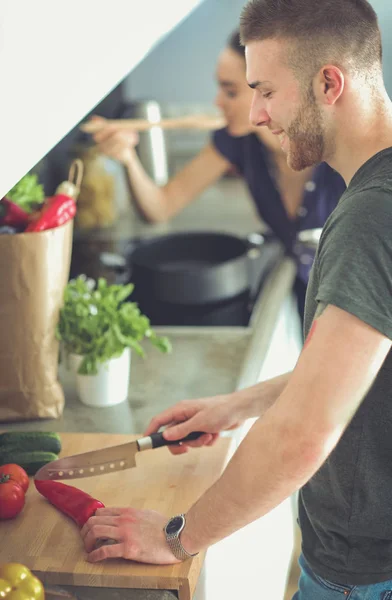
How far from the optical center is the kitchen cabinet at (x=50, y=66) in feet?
3.18

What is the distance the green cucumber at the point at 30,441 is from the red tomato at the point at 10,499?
0.45 ft

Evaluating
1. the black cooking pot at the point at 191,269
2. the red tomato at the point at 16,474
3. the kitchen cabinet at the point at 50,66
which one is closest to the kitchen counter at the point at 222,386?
the black cooking pot at the point at 191,269

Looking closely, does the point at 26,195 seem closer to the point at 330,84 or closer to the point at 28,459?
the point at 28,459

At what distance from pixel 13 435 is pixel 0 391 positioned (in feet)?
0.39

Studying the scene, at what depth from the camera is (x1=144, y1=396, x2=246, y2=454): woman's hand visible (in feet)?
4.48

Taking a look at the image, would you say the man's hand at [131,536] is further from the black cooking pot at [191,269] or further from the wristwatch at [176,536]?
the black cooking pot at [191,269]

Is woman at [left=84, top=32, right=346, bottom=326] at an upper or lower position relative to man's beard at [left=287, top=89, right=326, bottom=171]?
lower

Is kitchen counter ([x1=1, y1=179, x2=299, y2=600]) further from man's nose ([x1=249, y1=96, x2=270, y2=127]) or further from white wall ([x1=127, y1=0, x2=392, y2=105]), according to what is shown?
white wall ([x1=127, y1=0, x2=392, y2=105])

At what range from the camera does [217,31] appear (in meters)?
3.84

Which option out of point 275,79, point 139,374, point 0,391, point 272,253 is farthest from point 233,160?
point 275,79

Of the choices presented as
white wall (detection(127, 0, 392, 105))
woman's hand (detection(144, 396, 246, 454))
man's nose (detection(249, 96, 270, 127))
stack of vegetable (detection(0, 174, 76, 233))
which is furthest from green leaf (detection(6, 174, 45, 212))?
white wall (detection(127, 0, 392, 105))

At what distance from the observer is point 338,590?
1.22 meters

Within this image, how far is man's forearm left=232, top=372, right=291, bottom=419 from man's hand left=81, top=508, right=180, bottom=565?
0.88 feet

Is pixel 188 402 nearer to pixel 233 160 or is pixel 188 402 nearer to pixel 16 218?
pixel 16 218
